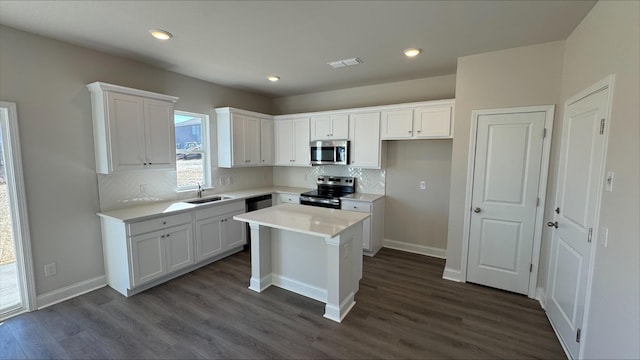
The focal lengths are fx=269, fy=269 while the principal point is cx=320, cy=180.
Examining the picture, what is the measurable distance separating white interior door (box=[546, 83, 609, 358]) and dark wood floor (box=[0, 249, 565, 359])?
287 millimetres

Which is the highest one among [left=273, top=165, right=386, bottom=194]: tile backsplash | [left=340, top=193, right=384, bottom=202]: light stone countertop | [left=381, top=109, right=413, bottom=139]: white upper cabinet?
[left=381, top=109, right=413, bottom=139]: white upper cabinet

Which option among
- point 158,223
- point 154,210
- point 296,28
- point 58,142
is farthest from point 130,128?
point 296,28

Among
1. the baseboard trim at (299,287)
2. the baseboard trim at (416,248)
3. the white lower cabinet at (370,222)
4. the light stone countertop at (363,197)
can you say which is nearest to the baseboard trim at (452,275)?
the baseboard trim at (416,248)

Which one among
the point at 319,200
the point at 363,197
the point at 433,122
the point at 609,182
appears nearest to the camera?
the point at 609,182

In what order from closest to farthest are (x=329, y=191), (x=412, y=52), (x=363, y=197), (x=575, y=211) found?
1. (x=575, y=211)
2. (x=412, y=52)
3. (x=363, y=197)
4. (x=329, y=191)

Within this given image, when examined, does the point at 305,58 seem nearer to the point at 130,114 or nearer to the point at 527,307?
the point at 130,114

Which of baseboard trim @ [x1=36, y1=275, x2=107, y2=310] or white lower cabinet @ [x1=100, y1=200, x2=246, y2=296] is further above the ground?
white lower cabinet @ [x1=100, y1=200, x2=246, y2=296]

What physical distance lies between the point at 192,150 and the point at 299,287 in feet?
8.91

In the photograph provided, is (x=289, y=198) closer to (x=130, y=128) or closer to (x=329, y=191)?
(x=329, y=191)

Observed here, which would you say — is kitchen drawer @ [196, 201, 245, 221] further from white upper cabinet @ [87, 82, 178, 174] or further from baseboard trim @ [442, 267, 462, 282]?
baseboard trim @ [442, 267, 462, 282]

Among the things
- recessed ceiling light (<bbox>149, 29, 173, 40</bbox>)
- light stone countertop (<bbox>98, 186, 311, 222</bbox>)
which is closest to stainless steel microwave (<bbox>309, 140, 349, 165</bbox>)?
light stone countertop (<bbox>98, 186, 311, 222</bbox>)

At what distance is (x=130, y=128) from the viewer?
3.06 metres

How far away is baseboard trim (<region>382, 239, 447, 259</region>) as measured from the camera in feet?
13.6

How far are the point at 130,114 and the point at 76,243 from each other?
1537 mm
